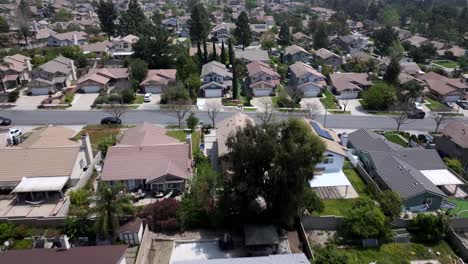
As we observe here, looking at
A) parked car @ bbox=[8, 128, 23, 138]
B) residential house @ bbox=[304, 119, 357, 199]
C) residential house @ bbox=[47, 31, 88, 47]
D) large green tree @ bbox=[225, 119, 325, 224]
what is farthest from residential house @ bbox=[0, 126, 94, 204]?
residential house @ bbox=[47, 31, 88, 47]

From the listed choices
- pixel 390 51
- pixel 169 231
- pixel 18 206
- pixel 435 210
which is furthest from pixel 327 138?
pixel 390 51

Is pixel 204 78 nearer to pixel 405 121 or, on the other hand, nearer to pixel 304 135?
pixel 405 121

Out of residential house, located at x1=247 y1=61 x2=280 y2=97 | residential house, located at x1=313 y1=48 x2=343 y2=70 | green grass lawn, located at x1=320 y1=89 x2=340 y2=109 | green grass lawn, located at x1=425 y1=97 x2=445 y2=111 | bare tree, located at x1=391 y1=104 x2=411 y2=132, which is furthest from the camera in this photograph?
residential house, located at x1=313 y1=48 x2=343 y2=70

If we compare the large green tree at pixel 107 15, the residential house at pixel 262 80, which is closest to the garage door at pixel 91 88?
the residential house at pixel 262 80

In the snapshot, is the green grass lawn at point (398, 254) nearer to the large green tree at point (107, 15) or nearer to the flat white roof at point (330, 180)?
the flat white roof at point (330, 180)

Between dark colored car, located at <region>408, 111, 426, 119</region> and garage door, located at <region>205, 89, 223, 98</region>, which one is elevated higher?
garage door, located at <region>205, 89, 223, 98</region>

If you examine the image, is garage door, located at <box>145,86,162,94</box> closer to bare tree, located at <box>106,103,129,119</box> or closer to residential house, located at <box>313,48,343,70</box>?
bare tree, located at <box>106,103,129,119</box>
